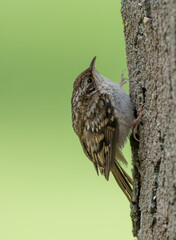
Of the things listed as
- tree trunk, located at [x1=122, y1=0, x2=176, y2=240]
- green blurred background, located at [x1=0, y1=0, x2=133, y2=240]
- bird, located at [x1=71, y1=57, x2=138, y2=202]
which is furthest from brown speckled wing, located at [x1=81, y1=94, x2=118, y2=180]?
green blurred background, located at [x1=0, y1=0, x2=133, y2=240]

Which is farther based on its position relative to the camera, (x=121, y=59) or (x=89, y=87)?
(x=121, y=59)

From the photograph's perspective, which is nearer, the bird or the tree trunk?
the tree trunk

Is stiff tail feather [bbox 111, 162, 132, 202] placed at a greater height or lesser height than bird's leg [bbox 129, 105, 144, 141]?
lesser

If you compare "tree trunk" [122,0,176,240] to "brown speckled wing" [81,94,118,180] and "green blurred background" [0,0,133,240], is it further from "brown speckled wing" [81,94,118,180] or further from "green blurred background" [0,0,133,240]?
"green blurred background" [0,0,133,240]

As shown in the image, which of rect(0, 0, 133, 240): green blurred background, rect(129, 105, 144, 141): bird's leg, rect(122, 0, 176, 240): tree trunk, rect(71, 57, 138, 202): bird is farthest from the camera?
rect(0, 0, 133, 240): green blurred background

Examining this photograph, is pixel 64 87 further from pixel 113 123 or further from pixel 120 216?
pixel 113 123

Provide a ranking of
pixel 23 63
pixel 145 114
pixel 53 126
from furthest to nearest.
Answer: pixel 23 63 → pixel 53 126 → pixel 145 114

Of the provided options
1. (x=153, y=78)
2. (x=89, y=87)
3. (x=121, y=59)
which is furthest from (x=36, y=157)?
(x=153, y=78)
